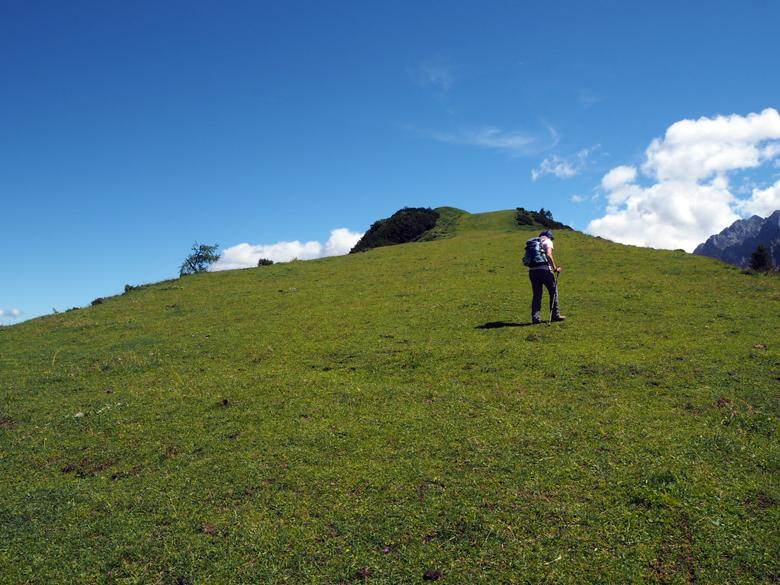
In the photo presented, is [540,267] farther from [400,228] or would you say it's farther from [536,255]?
[400,228]

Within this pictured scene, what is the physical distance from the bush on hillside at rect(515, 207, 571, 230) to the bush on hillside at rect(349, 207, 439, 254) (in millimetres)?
→ 12717

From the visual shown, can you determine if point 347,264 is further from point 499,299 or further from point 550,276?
point 550,276

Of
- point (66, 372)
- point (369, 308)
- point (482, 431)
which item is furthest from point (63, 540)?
point (369, 308)

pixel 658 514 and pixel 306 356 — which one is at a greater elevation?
pixel 306 356

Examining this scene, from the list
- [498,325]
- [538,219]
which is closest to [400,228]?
[538,219]

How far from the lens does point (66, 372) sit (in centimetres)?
1697

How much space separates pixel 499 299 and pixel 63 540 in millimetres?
20061

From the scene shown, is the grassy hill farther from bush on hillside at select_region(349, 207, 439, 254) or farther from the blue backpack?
bush on hillside at select_region(349, 207, 439, 254)

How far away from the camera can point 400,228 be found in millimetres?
75000

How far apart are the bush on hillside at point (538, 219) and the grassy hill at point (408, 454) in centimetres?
4439

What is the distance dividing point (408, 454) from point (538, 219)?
209 ft

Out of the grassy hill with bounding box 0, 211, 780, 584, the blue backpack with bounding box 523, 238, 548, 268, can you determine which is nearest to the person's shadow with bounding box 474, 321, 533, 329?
the grassy hill with bounding box 0, 211, 780, 584

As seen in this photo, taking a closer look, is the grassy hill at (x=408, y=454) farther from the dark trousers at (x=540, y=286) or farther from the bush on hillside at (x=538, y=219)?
the bush on hillside at (x=538, y=219)

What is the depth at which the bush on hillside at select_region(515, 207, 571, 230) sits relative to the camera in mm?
63812
